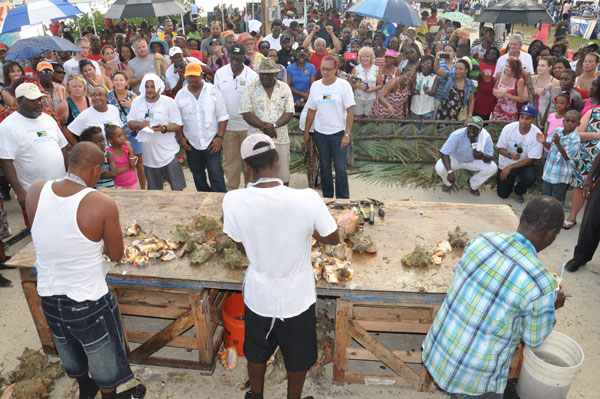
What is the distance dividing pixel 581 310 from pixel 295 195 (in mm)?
3784

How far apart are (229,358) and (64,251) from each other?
6.02ft

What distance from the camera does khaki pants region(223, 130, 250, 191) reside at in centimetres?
647

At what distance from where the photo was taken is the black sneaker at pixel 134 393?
142 inches

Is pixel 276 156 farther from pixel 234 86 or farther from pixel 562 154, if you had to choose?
pixel 562 154

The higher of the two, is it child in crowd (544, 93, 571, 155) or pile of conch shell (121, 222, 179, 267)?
child in crowd (544, 93, 571, 155)

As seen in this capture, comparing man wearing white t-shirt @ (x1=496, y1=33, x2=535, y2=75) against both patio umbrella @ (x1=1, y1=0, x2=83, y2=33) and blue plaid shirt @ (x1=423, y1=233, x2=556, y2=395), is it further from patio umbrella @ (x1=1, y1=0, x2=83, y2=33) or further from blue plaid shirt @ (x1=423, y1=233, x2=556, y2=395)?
patio umbrella @ (x1=1, y1=0, x2=83, y2=33)

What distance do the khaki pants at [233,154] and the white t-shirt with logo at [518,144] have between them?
400 centimetres

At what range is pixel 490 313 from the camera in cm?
237

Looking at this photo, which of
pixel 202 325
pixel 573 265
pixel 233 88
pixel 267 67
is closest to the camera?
pixel 202 325

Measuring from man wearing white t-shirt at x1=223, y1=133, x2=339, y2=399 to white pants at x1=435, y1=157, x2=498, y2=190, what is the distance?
490cm

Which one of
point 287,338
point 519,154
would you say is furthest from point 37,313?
point 519,154

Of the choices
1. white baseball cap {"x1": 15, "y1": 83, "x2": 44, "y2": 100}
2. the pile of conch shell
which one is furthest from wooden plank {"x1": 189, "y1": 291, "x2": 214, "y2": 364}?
white baseball cap {"x1": 15, "y1": 83, "x2": 44, "y2": 100}

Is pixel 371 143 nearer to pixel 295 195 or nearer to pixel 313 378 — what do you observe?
pixel 313 378

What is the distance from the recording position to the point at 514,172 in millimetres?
6922
